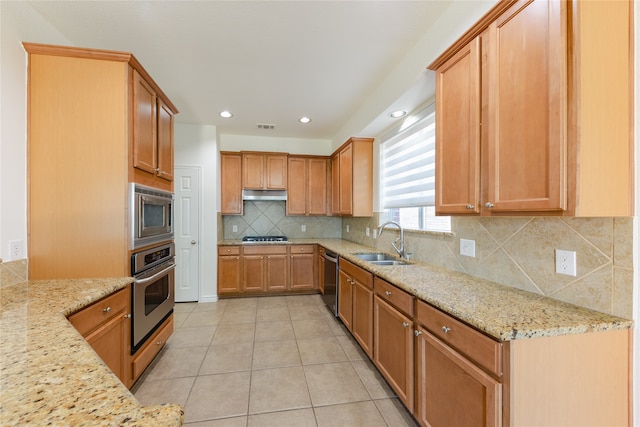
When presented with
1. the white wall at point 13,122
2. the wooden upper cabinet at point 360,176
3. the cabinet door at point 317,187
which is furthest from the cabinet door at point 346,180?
the white wall at point 13,122

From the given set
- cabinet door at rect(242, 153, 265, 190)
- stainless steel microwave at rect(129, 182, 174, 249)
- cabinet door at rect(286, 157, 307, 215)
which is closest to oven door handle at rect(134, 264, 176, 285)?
stainless steel microwave at rect(129, 182, 174, 249)

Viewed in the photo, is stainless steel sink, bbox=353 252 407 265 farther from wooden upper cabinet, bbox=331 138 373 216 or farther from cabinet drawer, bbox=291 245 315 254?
cabinet drawer, bbox=291 245 315 254

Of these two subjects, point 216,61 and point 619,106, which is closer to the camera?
point 619,106

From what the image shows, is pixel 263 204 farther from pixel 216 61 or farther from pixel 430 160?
pixel 430 160

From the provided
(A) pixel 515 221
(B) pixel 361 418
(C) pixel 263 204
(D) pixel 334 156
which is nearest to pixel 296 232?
(C) pixel 263 204

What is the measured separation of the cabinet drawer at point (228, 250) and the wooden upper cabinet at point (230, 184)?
602 millimetres

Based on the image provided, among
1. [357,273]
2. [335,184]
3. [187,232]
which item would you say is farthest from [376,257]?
[187,232]

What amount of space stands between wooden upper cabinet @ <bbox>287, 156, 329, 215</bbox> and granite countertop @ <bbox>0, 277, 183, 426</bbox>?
3569 millimetres

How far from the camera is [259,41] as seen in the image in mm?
2143

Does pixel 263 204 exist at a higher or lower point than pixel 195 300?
higher

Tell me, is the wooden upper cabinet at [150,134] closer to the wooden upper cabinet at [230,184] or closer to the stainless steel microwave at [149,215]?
the stainless steel microwave at [149,215]

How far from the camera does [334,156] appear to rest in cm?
453

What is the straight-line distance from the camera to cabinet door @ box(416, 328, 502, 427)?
42.9 inches

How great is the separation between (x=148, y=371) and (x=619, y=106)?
3388mm
